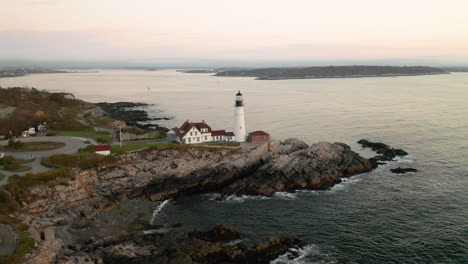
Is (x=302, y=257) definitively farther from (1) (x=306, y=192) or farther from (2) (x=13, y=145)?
(2) (x=13, y=145)

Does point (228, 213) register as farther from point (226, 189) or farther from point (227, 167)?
point (227, 167)

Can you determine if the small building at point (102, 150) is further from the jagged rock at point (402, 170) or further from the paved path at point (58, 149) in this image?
the jagged rock at point (402, 170)

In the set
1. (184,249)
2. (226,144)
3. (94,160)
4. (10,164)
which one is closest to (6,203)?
(10,164)

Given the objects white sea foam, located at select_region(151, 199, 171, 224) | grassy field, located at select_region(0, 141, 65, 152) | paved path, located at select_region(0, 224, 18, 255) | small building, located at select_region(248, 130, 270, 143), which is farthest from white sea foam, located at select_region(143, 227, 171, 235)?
small building, located at select_region(248, 130, 270, 143)

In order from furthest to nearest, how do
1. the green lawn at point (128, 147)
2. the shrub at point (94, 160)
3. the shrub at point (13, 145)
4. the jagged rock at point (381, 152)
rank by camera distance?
the jagged rock at point (381, 152) → the green lawn at point (128, 147) → the shrub at point (13, 145) → the shrub at point (94, 160)

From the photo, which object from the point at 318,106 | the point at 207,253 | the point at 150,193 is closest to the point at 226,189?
the point at 150,193

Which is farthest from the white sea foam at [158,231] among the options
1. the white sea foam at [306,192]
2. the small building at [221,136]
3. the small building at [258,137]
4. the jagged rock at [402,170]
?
the jagged rock at [402,170]

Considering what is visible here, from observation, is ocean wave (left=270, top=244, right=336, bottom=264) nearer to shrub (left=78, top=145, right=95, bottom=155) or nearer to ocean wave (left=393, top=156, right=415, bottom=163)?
ocean wave (left=393, top=156, right=415, bottom=163)
